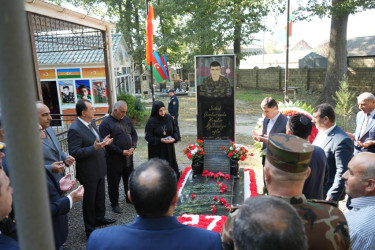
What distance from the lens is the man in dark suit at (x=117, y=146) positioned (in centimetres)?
493

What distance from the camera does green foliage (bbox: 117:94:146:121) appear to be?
43.6 ft

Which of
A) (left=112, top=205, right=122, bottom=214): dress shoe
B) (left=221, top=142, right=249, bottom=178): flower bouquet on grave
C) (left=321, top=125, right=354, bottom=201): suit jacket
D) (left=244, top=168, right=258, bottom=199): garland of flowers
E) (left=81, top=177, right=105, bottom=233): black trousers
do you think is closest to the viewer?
(left=321, top=125, right=354, bottom=201): suit jacket

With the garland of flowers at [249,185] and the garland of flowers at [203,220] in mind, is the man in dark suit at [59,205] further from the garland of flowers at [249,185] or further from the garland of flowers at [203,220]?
the garland of flowers at [249,185]

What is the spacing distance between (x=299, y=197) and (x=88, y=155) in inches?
124

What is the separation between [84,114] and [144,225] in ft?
9.63

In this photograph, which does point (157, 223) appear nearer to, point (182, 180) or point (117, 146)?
point (117, 146)

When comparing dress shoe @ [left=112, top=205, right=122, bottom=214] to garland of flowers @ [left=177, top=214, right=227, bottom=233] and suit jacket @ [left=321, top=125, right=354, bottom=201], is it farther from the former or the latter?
suit jacket @ [left=321, top=125, right=354, bottom=201]

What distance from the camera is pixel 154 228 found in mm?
1479

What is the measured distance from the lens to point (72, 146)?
4.00 m

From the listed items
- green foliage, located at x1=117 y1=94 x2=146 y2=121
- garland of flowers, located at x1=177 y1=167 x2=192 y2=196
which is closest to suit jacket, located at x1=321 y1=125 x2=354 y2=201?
garland of flowers, located at x1=177 y1=167 x2=192 y2=196

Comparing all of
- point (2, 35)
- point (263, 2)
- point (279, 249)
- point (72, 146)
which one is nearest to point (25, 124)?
point (2, 35)

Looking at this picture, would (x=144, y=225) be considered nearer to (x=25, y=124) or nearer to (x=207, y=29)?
(x=25, y=124)

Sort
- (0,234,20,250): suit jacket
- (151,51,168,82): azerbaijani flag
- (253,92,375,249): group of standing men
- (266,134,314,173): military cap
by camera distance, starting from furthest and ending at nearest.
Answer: (151,51,168,82): azerbaijani flag < (253,92,375,249): group of standing men < (266,134,314,173): military cap < (0,234,20,250): suit jacket

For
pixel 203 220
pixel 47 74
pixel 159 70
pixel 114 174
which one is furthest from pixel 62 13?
pixel 159 70
